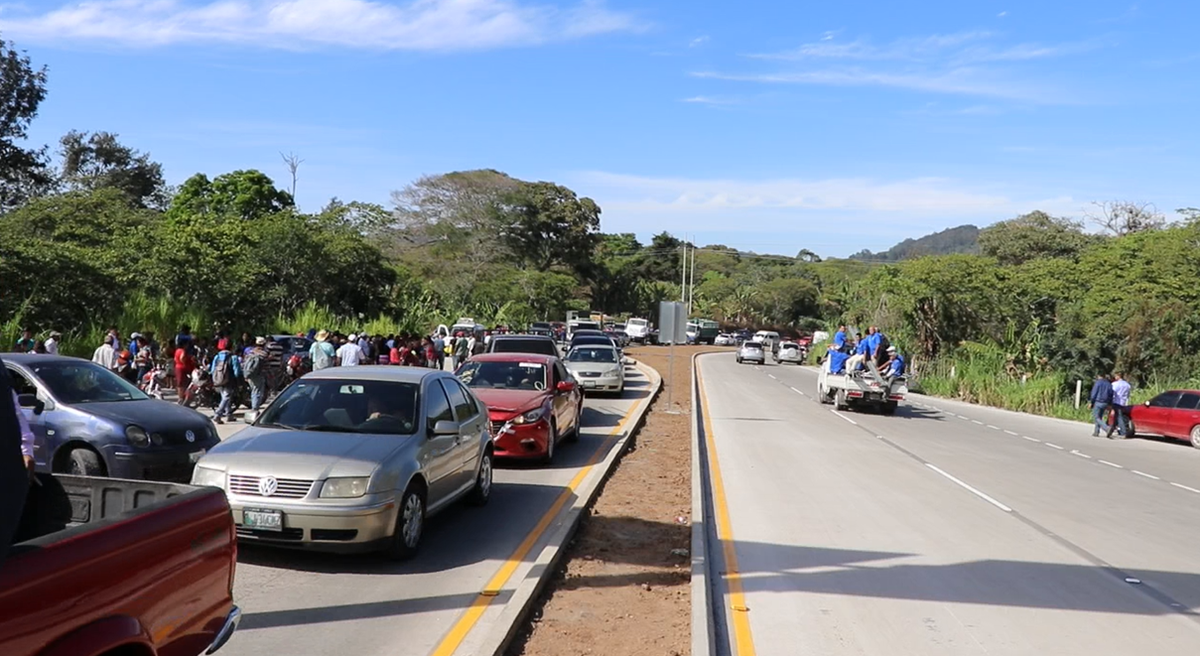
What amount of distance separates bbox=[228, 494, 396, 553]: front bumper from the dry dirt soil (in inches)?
59.1

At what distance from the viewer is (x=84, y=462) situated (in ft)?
33.0

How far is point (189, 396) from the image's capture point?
19328mm

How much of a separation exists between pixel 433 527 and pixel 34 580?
22.0ft

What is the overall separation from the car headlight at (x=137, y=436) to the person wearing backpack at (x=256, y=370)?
821 cm

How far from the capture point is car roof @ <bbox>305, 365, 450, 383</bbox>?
9.70 m

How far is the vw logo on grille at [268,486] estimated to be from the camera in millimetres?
7812

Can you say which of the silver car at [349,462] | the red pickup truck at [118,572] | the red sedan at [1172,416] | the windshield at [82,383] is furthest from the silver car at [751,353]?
the red pickup truck at [118,572]

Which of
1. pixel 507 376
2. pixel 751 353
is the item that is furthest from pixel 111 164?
pixel 507 376

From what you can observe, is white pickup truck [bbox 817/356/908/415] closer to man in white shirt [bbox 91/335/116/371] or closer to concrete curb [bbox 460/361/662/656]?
concrete curb [bbox 460/361/662/656]

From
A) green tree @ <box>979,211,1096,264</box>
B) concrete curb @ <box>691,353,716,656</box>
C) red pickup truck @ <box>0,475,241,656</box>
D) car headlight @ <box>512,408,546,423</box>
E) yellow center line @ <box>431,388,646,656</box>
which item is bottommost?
yellow center line @ <box>431,388,646,656</box>

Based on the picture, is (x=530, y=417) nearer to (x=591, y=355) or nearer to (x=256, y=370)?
(x=256, y=370)

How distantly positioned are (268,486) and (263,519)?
0.82 feet

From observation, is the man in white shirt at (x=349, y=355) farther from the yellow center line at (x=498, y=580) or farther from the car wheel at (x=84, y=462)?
the car wheel at (x=84, y=462)

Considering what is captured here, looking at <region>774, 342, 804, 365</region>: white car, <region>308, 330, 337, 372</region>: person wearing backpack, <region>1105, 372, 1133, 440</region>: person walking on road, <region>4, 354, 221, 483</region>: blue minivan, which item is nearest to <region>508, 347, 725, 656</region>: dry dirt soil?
<region>4, 354, 221, 483</region>: blue minivan
